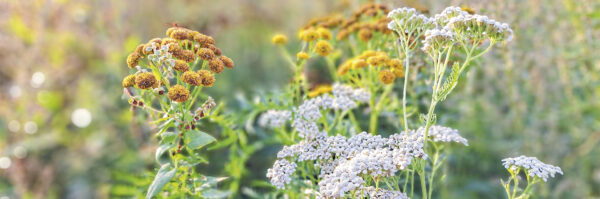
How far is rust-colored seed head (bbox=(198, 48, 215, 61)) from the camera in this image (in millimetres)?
1305

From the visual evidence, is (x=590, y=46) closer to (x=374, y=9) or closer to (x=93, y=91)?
(x=374, y=9)

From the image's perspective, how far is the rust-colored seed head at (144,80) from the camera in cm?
121

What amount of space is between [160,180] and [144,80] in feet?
0.94

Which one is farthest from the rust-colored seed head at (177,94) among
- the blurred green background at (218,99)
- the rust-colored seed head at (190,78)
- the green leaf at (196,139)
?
the blurred green background at (218,99)

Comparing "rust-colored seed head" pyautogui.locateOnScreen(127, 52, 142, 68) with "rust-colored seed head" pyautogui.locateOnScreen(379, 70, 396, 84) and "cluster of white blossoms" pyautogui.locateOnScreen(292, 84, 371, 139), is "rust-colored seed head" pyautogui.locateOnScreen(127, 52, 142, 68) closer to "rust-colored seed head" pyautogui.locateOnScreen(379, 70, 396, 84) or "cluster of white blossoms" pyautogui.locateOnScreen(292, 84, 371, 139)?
"cluster of white blossoms" pyautogui.locateOnScreen(292, 84, 371, 139)

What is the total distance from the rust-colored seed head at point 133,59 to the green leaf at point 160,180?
11.7 inches

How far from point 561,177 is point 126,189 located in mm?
2533

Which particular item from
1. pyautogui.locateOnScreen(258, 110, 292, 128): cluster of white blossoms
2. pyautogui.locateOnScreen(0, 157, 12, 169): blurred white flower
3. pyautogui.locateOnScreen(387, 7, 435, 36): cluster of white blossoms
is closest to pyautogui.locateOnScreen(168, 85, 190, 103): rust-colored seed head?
pyautogui.locateOnScreen(258, 110, 292, 128): cluster of white blossoms

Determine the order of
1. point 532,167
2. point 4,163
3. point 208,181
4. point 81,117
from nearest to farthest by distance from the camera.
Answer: point 532,167, point 208,181, point 4,163, point 81,117

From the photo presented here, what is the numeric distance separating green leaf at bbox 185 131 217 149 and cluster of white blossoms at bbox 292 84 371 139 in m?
0.26

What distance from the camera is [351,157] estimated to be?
1.26m

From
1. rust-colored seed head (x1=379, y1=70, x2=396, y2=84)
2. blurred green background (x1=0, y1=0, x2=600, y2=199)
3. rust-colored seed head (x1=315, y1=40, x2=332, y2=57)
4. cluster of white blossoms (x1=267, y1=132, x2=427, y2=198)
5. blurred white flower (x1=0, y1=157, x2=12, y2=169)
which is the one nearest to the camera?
cluster of white blossoms (x1=267, y1=132, x2=427, y2=198)

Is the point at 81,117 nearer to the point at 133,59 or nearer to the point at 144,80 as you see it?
the point at 133,59

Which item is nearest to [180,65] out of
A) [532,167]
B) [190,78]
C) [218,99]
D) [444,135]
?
[190,78]
